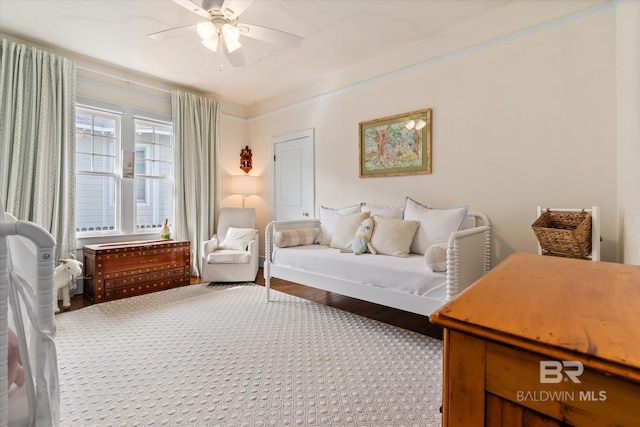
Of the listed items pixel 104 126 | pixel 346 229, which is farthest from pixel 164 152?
pixel 346 229

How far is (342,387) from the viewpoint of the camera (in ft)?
5.40

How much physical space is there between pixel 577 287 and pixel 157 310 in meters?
3.13

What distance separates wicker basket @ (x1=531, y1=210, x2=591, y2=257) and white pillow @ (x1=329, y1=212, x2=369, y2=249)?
147 cm

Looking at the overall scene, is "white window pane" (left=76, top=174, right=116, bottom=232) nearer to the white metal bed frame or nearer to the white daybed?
the white daybed

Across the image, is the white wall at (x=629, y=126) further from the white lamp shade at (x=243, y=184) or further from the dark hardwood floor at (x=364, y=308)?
the white lamp shade at (x=243, y=184)

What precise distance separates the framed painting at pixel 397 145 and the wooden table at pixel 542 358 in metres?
2.47

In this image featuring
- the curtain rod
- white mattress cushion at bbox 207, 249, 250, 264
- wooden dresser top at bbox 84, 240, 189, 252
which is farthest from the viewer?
white mattress cushion at bbox 207, 249, 250, 264

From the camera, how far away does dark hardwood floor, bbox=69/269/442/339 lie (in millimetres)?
2494

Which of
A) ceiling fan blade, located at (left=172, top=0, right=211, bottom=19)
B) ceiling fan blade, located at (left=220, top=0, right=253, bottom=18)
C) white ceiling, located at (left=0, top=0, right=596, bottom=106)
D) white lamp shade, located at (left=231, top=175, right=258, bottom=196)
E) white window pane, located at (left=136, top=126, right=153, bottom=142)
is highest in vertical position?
white ceiling, located at (left=0, top=0, right=596, bottom=106)

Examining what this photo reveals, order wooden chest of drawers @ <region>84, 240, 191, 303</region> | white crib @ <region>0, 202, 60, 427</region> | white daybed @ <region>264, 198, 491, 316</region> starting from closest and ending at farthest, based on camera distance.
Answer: white crib @ <region>0, 202, 60, 427</region> → white daybed @ <region>264, 198, 491, 316</region> → wooden chest of drawers @ <region>84, 240, 191, 303</region>

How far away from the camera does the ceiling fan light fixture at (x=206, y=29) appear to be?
81.7 inches

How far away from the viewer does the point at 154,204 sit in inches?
158

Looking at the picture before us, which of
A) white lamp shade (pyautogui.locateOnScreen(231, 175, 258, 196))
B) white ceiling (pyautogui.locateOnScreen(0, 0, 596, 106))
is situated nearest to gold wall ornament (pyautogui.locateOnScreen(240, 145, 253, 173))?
white lamp shade (pyautogui.locateOnScreen(231, 175, 258, 196))

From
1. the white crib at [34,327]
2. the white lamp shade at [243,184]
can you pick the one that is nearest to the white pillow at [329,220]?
the white lamp shade at [243,184]
